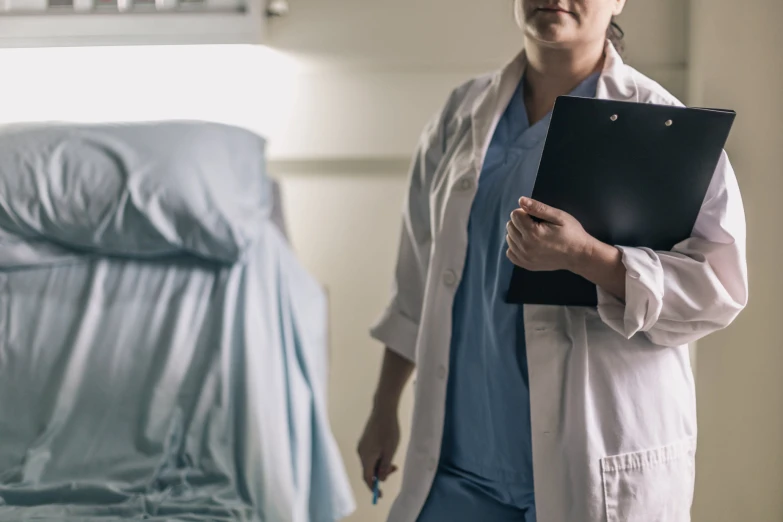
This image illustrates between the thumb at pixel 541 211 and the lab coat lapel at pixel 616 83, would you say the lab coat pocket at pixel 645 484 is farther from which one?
the lab coat lapel at pixel 616 83

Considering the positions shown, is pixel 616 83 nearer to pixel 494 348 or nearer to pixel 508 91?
pixel 508 91

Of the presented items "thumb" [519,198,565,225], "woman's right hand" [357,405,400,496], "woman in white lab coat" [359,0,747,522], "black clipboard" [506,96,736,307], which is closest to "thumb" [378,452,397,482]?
"woman's right hand" [357,405,400,496]

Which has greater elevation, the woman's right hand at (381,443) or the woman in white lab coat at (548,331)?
the woman in white lab coat at (548,331)

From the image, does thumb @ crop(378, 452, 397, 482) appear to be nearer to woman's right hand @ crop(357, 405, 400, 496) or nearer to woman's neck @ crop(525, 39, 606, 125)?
woman's right hand @ crop(357, 405, 400, 496)

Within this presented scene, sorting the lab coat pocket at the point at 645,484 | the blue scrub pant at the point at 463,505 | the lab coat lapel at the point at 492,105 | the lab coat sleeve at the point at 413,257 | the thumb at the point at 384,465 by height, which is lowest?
the thumb at the point at 384,465

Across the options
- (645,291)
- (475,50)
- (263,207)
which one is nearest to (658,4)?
(475,50)

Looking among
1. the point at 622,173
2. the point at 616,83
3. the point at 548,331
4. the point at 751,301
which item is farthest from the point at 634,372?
the point at 751,301

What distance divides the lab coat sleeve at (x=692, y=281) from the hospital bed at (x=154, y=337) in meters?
0.61

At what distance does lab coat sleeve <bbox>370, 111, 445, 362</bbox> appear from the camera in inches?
44.0

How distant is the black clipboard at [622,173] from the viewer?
0.80 meters

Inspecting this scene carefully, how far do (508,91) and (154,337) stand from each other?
2.40 feet

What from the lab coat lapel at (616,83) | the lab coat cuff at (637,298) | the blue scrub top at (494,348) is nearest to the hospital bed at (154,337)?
the blue scrub top at (494,348)

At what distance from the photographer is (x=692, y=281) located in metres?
0.86

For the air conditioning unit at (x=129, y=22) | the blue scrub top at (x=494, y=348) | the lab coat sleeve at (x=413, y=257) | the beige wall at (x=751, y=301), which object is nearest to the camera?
the blue scrub top at (x=494, y=348)
